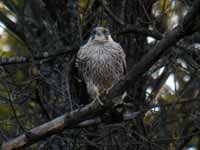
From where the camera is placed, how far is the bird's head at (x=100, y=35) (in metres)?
5.82

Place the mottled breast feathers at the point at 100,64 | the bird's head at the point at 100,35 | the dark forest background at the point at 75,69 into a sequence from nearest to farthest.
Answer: the dark forest background at the point at 75,69 < the mottled breast feathers at the point at 100,64 < the bird's head at the point at 100,35

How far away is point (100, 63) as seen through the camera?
225 inches

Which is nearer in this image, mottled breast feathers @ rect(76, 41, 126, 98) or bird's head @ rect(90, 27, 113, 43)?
mottled breast feathers @ rect(76, 41, 126, 98)

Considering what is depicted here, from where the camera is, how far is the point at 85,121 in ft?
15.1

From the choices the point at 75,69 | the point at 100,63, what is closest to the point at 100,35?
the point at 100,63

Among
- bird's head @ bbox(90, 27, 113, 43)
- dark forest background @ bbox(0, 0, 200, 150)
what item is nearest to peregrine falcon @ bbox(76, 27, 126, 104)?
bird's head @ bbox(90, 27, 113, 43)

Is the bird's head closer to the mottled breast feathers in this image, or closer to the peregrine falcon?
the peregrine falcon

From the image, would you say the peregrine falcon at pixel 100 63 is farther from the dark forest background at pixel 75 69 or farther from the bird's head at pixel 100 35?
the dark forest background at pixel 75 69

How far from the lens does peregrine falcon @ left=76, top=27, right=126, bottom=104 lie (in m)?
5.72

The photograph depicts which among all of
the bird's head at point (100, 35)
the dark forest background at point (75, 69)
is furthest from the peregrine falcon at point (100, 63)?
the dark forest background at point (75, 69)

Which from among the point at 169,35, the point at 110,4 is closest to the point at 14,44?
the point at 110,4

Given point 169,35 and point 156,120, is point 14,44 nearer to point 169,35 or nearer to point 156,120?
point 156,120

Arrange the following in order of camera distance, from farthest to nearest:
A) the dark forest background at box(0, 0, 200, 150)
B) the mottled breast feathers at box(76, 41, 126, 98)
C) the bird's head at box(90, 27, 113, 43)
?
the bird's head at box(90, 27, 113, 43), the mottled breast feathers at box(76, 41, 126, 98), the dark forest background at box(0, 0, 200, 150)

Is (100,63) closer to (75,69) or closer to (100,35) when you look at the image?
(100,35)
